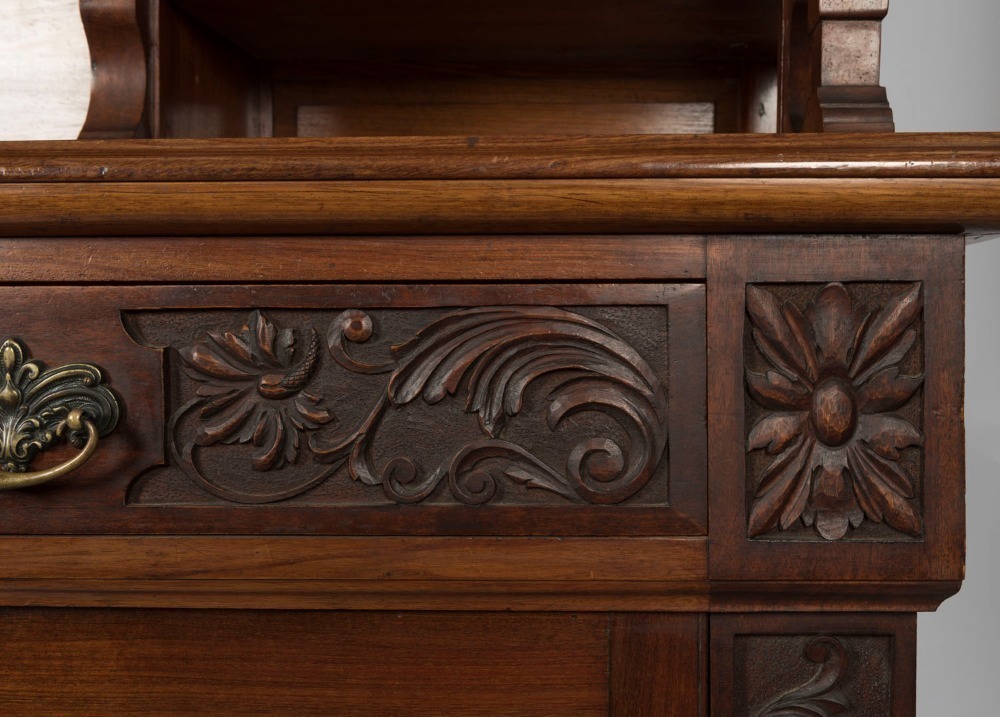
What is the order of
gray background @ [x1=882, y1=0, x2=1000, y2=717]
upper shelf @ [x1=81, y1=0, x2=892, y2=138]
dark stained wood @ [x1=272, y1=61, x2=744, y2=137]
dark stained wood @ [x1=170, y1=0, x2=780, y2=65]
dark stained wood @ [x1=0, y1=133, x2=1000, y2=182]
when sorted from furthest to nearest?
1. gray background @ [x1=882, y1=0, x2=1000, y2=717]
2. dark stained wood @ [x1=272, y1=61, x2=744, y2=137]
3. dark stained wood @ [x1=170, y1=0, x2=780, y2=65]
4. upper shelf @ [x1=81, y1=0, x2=892, y2=138]
5. dark stained wood @ [x1=0, y1=133, x2=1000, y2=182]

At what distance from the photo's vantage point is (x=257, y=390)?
0.44 metres

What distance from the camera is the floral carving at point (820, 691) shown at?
423 mm

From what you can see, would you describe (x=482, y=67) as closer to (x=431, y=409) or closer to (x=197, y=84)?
(x=197, y=84)

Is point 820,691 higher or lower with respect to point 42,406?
lower

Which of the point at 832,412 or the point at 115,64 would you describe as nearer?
the point at 832,412

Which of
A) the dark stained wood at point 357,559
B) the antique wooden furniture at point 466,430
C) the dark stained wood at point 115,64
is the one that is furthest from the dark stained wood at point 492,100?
the dark stained wood at point 357,559

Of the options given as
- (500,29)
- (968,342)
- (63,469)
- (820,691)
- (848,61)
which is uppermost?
(500,29)

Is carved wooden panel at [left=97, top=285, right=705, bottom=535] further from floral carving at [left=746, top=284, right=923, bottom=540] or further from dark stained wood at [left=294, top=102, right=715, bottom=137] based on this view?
dark stained wood at [left=294, top=102, right=715, bottom=137]

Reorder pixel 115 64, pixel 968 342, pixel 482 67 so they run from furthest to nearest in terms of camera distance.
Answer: pixel 968 342 → pixel 482 67 → pixel 115 64

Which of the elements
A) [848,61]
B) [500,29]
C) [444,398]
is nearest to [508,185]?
[444,398]

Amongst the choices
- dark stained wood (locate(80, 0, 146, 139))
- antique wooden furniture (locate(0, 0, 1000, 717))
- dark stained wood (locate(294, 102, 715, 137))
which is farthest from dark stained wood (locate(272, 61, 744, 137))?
antique wooden furniture (locate(0, 0, 1000, 717))

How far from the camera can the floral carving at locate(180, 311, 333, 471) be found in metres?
0.44

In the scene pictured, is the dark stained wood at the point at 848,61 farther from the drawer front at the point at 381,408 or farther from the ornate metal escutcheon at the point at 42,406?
the ornate metal escutcheon at the point at 42,406

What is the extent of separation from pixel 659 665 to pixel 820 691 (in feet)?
0.27
